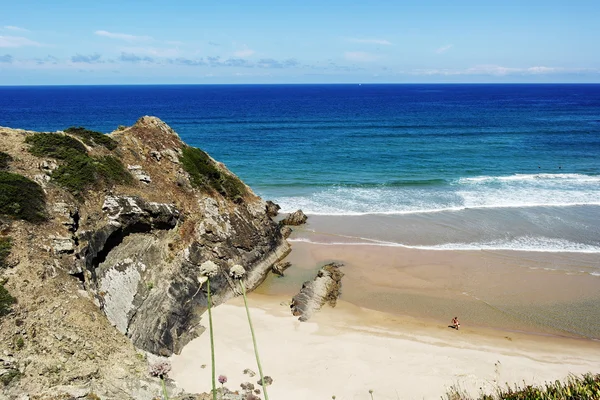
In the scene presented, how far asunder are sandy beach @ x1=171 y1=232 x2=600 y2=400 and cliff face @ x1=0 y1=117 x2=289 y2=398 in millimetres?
1693

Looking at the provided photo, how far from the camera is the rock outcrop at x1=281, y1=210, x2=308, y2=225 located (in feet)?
92.1

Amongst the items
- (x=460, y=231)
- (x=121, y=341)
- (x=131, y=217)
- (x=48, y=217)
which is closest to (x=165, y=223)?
(x=131, y=217)

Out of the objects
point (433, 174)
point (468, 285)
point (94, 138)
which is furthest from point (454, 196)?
point (94, 138)

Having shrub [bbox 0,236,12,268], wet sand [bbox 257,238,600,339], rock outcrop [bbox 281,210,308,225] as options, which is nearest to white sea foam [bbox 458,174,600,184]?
wet sand [bbox 257,238,600,339]

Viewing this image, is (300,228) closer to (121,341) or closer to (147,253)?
(147,253)

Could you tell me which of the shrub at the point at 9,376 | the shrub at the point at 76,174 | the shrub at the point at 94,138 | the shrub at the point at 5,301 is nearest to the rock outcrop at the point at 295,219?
the shrub at the point at 94,138

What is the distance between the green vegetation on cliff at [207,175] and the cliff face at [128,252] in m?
0.07

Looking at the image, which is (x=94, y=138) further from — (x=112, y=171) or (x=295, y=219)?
(x=295, y=219)

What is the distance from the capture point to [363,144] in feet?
177

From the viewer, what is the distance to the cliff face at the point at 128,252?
11.5 m

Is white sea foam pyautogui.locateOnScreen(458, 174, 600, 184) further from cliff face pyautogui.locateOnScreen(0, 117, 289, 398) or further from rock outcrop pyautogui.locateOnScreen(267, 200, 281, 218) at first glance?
cliff face pyautogui.locateOnScreen(0, 117, 289, 398)

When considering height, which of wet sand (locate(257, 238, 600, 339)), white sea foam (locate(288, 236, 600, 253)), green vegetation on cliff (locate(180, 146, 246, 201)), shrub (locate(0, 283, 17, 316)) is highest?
green vegetation on cliff (locate(180, 146, 246, 201))

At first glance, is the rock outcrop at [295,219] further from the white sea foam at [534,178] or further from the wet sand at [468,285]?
the white sea foam at [534,178]

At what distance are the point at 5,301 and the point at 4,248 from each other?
1.98m
